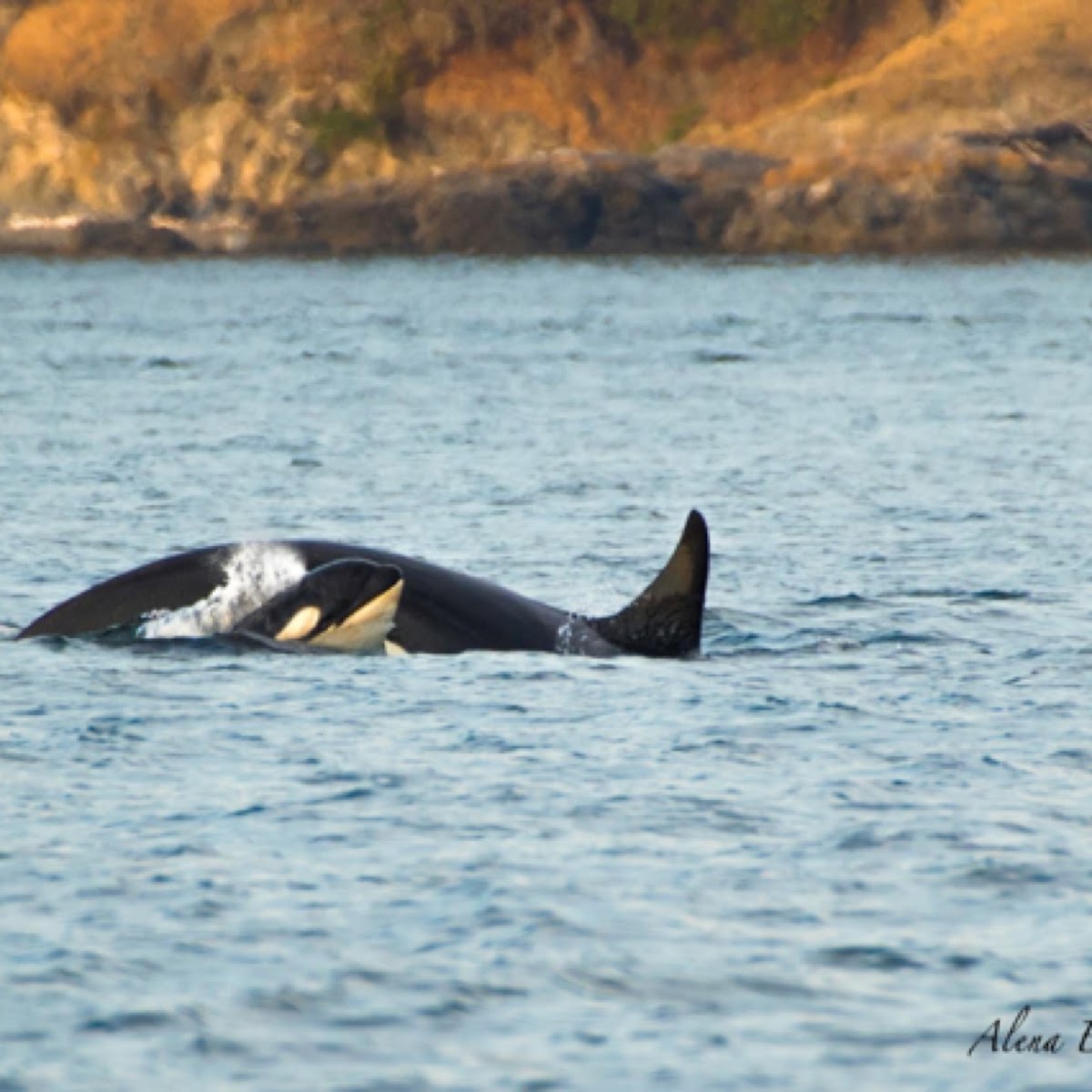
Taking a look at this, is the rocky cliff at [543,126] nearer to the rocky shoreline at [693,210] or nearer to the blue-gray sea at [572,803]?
A: the rocky shoreline at [693,210]

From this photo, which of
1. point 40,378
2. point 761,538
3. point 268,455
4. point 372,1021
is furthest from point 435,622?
point 40,378

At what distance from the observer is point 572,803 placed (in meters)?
10.7

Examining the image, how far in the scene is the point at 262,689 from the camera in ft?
41.9

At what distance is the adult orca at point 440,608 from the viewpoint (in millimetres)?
13336

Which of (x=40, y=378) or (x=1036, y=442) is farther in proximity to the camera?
(x=40, y=378)

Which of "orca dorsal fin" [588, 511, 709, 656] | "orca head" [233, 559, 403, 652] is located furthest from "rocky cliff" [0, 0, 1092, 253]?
"orca head" [233, 559, 403, 652]

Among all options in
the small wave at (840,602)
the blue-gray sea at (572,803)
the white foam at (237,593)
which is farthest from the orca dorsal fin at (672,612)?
the small wave at (840,602)

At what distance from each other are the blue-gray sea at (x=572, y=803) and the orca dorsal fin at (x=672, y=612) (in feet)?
0.67

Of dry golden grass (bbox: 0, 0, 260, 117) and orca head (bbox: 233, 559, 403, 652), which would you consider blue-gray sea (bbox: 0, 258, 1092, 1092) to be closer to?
orca head (bbox: 233, 559, 403, 652)

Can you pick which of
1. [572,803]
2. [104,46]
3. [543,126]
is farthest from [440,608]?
[104,46]

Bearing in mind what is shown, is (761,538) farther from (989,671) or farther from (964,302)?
(964,302)

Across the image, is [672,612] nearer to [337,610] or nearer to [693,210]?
[337,610]

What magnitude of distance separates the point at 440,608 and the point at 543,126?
342 ft

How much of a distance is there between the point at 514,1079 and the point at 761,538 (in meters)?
13.0
